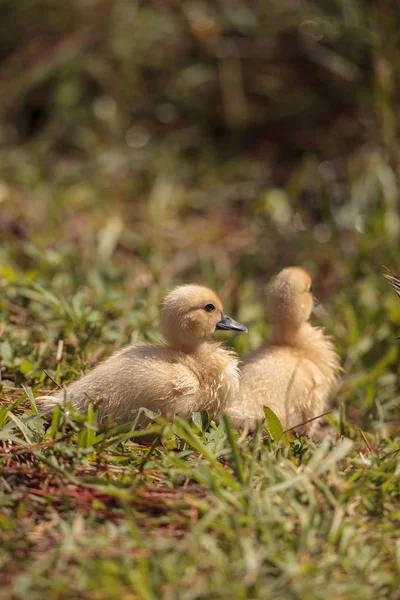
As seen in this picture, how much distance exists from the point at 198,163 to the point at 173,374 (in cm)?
398

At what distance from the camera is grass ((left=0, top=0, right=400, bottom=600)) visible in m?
2.21

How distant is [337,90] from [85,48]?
2.18 meters

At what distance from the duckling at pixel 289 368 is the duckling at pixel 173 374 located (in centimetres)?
15

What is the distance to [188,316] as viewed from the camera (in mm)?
2979

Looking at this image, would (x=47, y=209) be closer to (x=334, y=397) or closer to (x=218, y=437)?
(x=334, y=397)

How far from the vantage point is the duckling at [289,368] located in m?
3.09

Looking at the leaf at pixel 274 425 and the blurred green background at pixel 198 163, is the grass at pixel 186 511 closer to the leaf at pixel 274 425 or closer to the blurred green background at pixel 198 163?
the leaf at pixel 274 425

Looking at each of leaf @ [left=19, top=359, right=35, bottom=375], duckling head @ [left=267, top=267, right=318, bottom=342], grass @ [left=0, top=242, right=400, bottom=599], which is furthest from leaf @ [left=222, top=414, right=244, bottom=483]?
leaf @ [left=19, top=359, right=35, bottom=375]

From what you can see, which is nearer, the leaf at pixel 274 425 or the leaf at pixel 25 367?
the leaf at pixel 274 425

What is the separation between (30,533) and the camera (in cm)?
227

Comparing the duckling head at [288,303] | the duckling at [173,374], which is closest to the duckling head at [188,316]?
the duckling at [173,374]

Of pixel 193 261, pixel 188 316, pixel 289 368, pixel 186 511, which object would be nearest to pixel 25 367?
pixel 188 316

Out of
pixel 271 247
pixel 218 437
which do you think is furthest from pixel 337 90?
pixel 218 437

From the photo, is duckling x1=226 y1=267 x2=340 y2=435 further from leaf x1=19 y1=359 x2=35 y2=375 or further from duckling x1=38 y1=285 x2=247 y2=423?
leaf x1=19 y1=359 x2=35 y2=375
